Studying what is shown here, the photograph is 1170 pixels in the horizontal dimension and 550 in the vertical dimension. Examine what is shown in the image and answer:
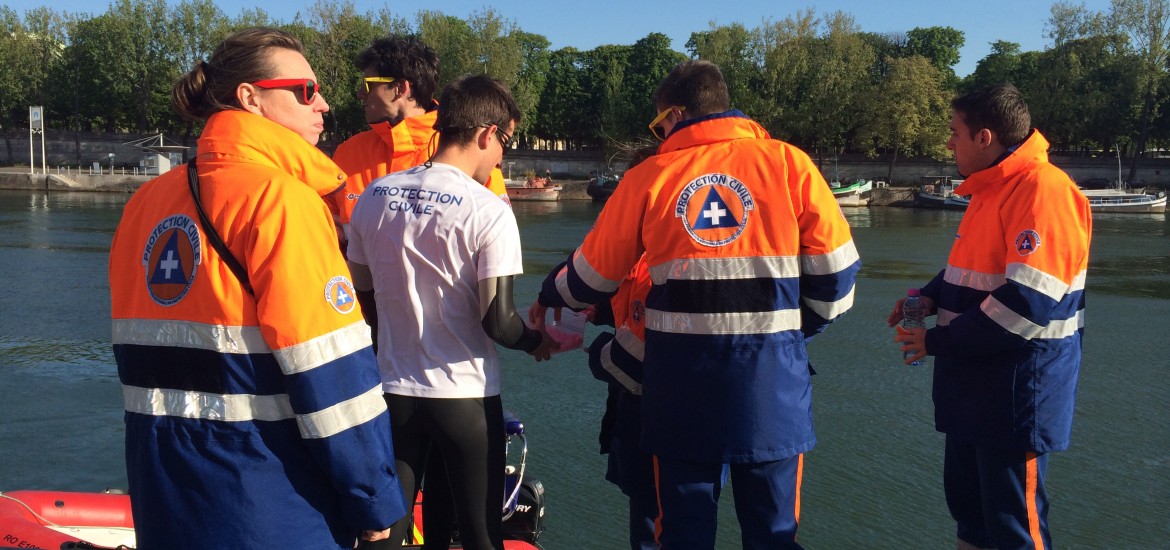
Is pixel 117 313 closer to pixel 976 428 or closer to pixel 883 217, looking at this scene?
pixel 976 428

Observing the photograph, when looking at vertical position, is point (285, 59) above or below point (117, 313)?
above

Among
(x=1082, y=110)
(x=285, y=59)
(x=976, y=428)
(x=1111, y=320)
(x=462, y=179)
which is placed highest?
(x=1082, y=110)

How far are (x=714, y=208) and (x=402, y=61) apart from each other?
1.59m

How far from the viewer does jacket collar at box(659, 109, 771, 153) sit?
3041 mm

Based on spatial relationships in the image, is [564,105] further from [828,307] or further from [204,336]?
[204,336]

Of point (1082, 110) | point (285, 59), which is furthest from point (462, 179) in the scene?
point (1082, 110)

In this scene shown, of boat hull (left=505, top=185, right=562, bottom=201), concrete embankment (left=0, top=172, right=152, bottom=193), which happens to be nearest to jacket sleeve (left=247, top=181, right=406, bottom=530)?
boat hull (left=505, top=185, right=562, bottom=201)

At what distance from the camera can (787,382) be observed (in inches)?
117

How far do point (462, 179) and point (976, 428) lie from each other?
78.4 inches

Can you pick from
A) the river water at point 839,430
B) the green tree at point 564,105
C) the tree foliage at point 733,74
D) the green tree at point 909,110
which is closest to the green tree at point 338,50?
the tree foliage at point 733,74

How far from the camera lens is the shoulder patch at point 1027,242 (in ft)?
10.8

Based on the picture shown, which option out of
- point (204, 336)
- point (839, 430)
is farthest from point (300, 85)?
point (839, 430)

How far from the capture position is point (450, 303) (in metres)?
2.93

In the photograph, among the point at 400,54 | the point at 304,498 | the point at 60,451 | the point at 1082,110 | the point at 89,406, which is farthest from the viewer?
the point at 1082,110
